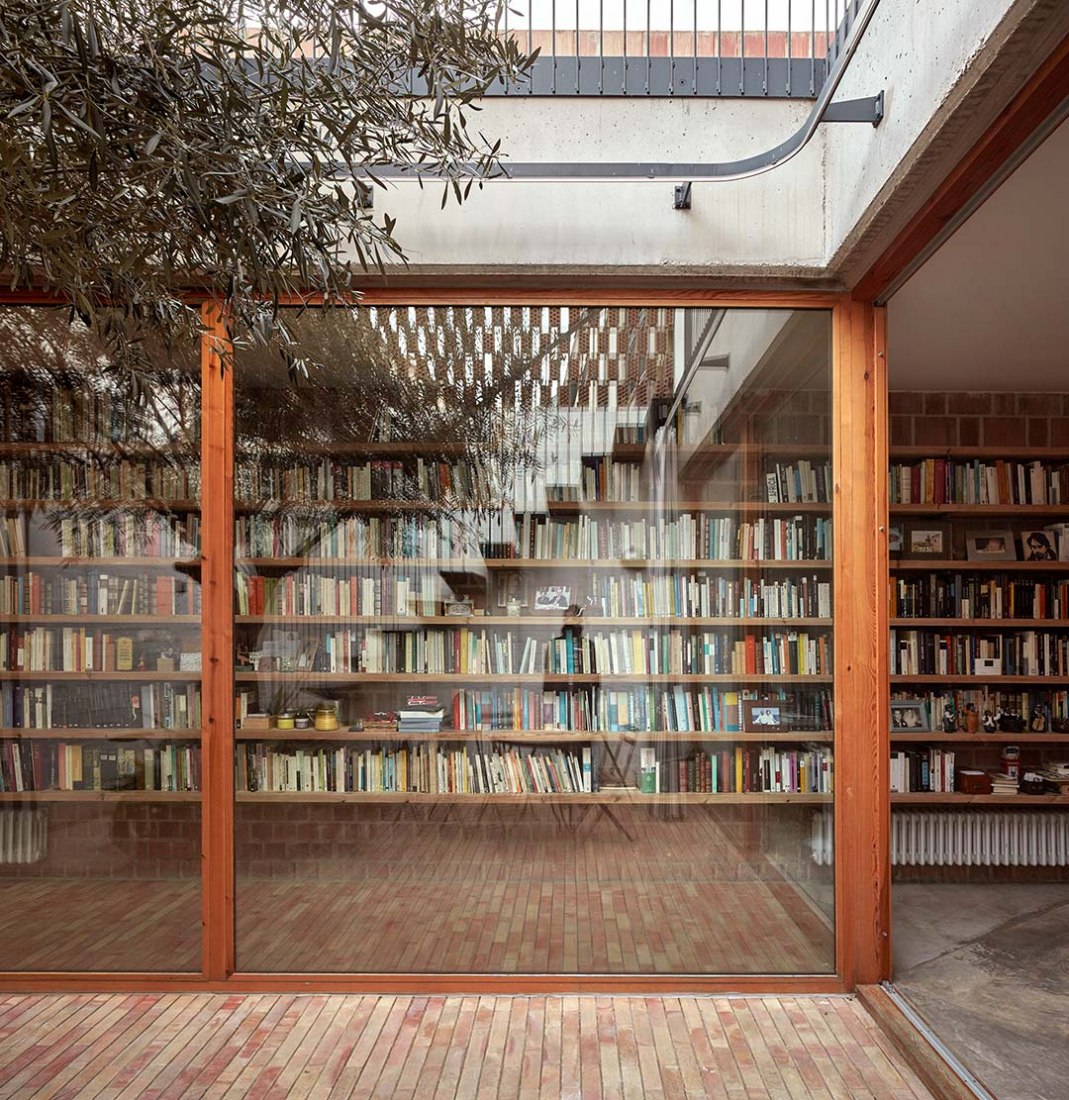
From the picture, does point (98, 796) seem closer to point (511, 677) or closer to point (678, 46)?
point (511, 677)

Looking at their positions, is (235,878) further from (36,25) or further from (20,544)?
(36,25)

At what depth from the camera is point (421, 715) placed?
10.3ft

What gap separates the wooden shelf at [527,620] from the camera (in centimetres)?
313

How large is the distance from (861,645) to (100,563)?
9.49 ft

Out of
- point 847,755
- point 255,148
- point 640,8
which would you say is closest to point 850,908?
point 847,755

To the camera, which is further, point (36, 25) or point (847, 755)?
point (847, 755)

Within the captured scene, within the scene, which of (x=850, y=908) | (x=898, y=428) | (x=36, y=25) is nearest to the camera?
(x=36, y=25)

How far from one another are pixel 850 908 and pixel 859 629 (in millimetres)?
1025

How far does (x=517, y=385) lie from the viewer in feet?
10.3

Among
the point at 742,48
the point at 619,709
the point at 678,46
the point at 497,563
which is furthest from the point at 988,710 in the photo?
the point at 678,46

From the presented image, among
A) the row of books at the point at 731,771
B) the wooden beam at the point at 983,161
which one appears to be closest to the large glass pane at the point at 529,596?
the row of books at the point at 731,771

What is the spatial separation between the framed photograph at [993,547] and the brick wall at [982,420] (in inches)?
19.6

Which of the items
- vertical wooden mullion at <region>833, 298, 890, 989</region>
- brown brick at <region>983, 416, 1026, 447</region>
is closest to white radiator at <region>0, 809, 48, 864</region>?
vertical wooden mullion at <region>833, 298, 890, 989</region>

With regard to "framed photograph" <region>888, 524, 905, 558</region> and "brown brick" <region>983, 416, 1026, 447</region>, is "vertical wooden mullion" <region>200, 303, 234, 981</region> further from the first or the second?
"brown brick" <region>983, 416, 1026, 447</region>
